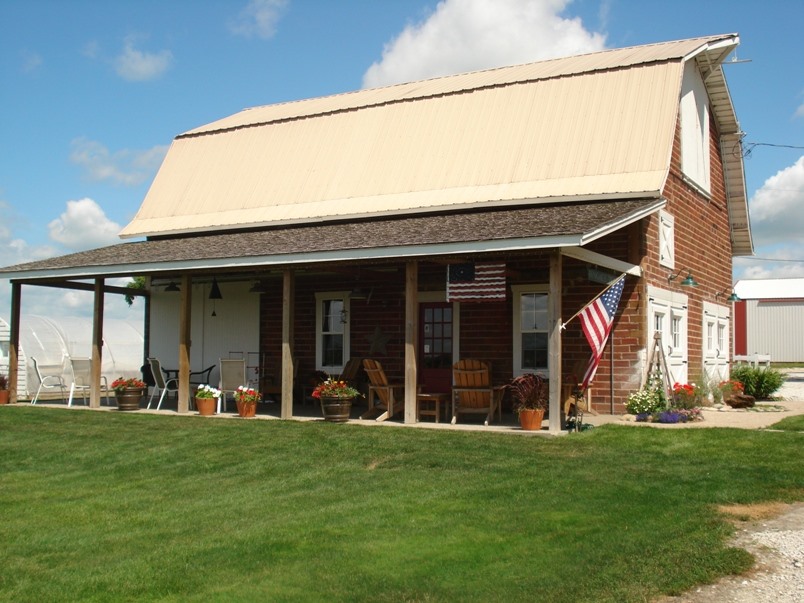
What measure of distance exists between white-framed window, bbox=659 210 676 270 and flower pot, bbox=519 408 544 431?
15.2 ft

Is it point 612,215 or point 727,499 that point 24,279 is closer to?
point 612,215

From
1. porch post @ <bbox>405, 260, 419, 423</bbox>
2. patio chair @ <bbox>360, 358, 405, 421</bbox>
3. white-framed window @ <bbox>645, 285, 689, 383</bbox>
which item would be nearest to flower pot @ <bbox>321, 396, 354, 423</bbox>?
patio chair @ <bbox>360, 358, 405, 421</bbox>

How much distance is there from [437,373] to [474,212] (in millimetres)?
3048

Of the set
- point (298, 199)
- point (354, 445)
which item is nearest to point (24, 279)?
point (298, 199)

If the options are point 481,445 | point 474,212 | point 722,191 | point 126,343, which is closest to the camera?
point 481,445


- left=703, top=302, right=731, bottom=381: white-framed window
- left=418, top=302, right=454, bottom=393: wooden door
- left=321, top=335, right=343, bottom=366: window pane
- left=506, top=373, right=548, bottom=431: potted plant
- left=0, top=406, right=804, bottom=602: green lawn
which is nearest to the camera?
left=0, top=406, right=804, bottom=602: green lawn

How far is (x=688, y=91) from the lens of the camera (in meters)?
16.8

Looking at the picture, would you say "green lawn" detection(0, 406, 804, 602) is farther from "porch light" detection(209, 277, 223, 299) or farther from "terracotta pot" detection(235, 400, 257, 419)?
"porch light" detection(209, 277, 223, 299)

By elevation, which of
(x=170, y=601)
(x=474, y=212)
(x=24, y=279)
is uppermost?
(x=474, y=212)

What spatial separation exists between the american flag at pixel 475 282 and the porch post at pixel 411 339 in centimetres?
51

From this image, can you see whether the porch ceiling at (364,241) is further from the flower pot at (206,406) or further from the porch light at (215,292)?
the flower pot at (206,406)

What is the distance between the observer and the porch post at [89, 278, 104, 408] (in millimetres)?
16703

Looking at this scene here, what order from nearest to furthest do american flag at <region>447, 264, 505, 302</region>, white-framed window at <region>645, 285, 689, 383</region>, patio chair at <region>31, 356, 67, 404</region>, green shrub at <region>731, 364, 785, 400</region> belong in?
1. american flag at <region>447, 264, 505, 302</region>
2. white-framed window at <region>645, 285, 689, 383</region>
3. patio chair at <region>31, 356, 67, 404</region>
4. green shrub at <region>731, 364, 785, 400</region>

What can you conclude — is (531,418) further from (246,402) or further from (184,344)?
(184,344)
